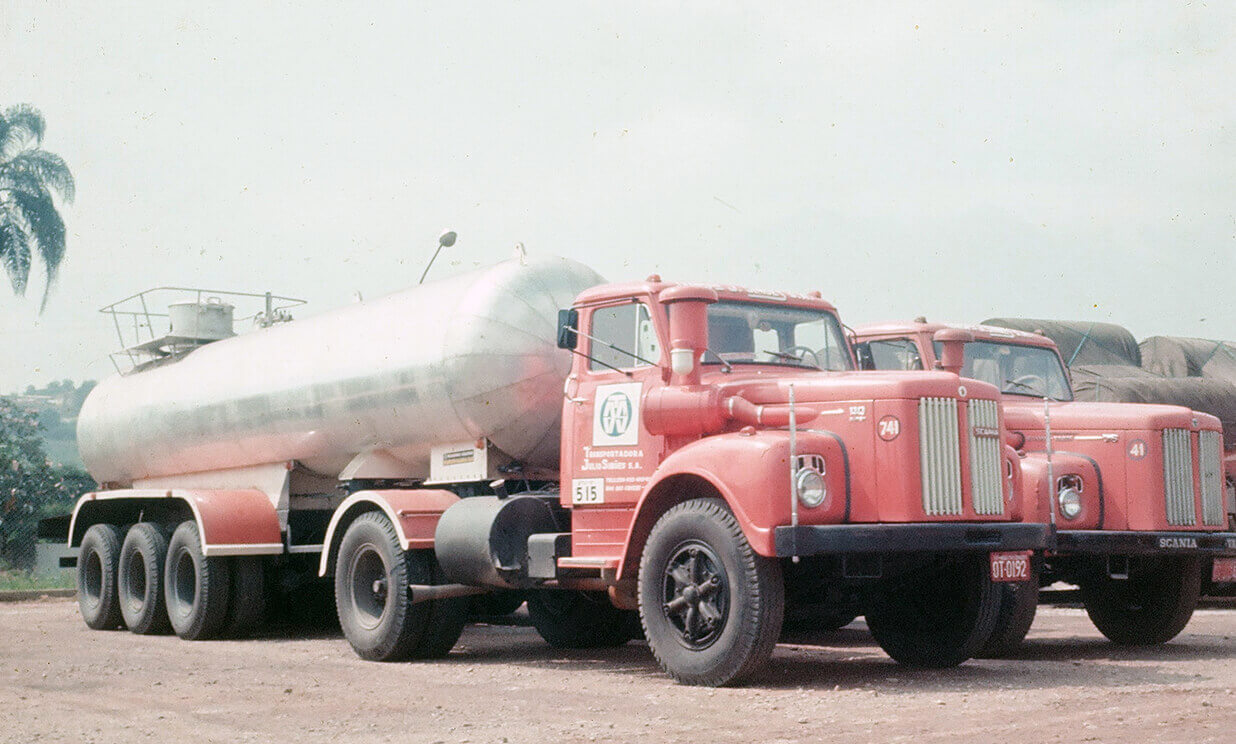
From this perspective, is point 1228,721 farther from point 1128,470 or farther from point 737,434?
point 1128,470

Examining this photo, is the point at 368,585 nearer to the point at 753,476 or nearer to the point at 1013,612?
the point at 753,476

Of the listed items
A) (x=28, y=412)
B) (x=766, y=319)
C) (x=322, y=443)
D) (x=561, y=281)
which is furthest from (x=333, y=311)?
(x=28, y=412)

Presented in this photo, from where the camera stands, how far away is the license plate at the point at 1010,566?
9094mm

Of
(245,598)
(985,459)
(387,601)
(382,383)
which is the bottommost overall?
(245,598)

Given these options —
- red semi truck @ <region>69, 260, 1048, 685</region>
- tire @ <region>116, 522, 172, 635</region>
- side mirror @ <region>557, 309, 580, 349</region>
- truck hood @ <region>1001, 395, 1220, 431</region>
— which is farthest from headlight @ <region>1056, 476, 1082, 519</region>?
tire @ <region>116, 522, 172, 635</region>

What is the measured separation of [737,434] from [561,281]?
3116 millimetres

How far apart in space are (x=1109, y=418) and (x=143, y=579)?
1030 cm

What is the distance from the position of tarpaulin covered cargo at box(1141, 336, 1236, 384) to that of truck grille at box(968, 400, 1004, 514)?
9706 millimetres

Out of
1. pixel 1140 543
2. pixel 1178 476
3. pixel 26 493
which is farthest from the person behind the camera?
pixel 26 493

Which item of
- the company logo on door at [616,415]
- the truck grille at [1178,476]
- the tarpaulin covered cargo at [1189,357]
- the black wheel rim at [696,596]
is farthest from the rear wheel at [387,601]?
the tarpaulin covered cargo at [1189,357]

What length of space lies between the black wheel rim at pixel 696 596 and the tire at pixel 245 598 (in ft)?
21.9

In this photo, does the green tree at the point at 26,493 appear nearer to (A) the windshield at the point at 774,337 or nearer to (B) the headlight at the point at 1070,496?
(A) the windshield at the point at 774,337

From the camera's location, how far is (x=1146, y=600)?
11836 millimetres

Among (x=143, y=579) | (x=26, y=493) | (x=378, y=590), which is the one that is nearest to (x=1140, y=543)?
(x=378, y=590)
